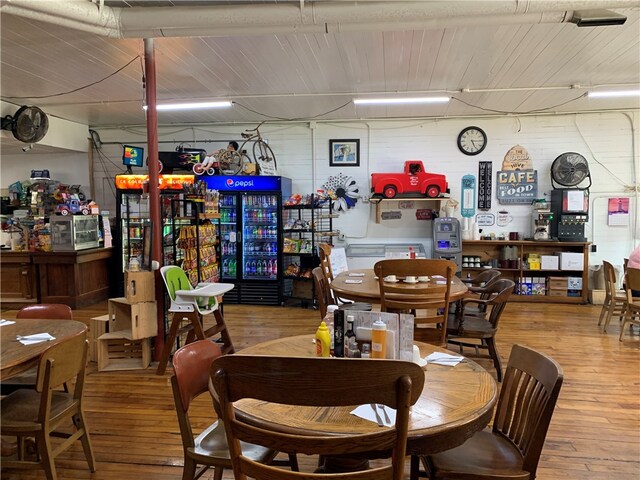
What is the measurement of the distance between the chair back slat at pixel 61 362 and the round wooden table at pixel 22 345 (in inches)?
4.0

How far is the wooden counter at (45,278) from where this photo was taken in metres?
6.77

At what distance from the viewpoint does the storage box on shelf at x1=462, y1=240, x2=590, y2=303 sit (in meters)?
7.06

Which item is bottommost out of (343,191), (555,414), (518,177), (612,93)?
(555,414)

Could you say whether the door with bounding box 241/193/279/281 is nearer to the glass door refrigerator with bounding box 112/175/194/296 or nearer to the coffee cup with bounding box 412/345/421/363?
the glass door refrigerator with bounding box 112/175/194/296

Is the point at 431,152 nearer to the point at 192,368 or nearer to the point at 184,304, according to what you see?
the point at 184,304

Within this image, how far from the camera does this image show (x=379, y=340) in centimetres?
→ 177

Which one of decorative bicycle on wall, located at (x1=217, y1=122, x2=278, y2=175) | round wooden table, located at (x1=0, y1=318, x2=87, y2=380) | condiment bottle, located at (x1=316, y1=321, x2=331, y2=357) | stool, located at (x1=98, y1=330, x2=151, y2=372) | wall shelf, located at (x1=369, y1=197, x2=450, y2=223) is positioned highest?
decorative bicycle on wall, located at (x1=217, y1=122, x2=278, y2=175)

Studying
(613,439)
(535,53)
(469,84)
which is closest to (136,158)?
(469,84)

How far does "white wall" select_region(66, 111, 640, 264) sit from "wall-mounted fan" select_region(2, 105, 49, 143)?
193 cm

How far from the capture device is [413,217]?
782 cm

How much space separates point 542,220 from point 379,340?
6.50 metres

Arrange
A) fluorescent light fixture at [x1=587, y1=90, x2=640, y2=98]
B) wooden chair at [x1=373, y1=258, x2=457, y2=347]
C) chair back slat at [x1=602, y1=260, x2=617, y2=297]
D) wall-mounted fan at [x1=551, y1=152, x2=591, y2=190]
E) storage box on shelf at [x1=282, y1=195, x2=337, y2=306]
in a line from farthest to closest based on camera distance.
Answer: wall-mounted fan at [x1=551, y1=152, x2=591, y2=190], storage box on shelf at [x1=282, y1=195, x2=337, y2=306], fluorescent light fixture at [x1=587, y1=90, x2=640, y2=98], chair back slat at [x1=602, y1=260, x2=617, y2=297], wooden chair at [x1=373, y1=258, x2=457, y2=347]

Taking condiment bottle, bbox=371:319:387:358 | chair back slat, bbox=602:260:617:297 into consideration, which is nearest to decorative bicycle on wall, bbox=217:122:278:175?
chair back slat, bbox=602:260:617:297

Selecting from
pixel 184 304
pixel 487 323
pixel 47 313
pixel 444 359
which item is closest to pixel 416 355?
pixel 444 359
